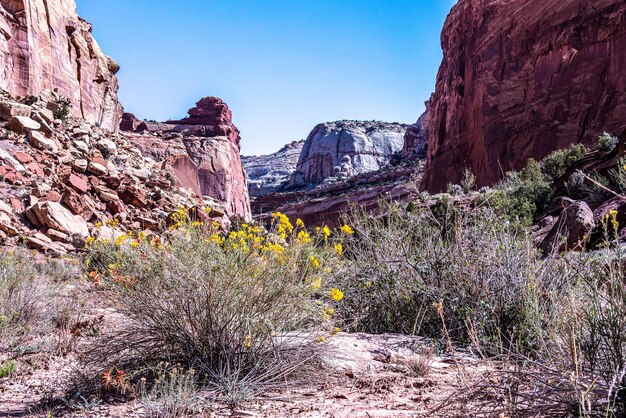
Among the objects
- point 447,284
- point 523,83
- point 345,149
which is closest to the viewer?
point 447,284

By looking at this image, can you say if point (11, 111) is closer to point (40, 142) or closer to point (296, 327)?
point (40, 142)

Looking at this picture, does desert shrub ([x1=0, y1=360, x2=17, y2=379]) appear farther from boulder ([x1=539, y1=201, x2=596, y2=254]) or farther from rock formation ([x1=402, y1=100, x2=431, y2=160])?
rock formation ([x1=402, y1=100, x2=431, y2=160])

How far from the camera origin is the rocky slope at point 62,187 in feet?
33.4

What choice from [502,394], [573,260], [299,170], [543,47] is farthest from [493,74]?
[299,170]

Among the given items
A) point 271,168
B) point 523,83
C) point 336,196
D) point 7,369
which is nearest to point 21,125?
point 7,369

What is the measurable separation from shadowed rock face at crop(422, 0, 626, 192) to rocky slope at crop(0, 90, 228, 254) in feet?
51.0

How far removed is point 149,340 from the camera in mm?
2682

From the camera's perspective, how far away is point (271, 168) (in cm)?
9094

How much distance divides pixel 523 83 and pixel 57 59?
2716 centimetres

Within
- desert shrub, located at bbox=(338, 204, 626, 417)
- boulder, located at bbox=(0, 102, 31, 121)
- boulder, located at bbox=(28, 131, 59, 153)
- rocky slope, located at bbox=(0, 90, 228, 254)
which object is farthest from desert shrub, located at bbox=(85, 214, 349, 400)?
boulder, located at bbox=(0, 102, 31, 121)

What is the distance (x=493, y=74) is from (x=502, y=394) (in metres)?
32.1

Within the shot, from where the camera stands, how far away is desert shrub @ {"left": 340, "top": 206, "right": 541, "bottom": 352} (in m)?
3.23

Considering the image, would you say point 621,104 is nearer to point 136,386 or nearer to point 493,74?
point 493,74

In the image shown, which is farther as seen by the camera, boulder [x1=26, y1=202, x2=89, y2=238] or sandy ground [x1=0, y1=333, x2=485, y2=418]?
boulder [x1=26, y1=202, x2=89, y2=238]
